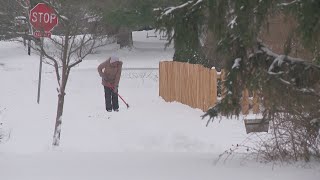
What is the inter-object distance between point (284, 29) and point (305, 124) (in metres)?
1.24

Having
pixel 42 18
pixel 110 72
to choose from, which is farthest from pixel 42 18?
pixel 110 72

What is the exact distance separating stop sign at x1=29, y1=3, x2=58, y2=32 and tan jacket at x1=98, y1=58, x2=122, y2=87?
65.2 inches

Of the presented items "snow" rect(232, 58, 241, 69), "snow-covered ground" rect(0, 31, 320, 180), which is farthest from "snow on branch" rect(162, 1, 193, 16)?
"snow-covered ground" rect(0, 31, 320, 180)

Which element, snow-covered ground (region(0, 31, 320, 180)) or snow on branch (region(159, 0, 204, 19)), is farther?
snow-covered ground (region(0, 31, 320, 180))

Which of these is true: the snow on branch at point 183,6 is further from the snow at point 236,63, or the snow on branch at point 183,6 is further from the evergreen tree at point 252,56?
the snow at point 236,63

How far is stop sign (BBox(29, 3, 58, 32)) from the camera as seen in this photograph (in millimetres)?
12367

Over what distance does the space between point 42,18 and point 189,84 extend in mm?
3825

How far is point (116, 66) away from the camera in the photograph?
47.5 feet

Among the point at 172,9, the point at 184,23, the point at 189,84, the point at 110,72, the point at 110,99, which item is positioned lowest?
the point at 110,99

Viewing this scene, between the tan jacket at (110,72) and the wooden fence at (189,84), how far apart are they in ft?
5.13

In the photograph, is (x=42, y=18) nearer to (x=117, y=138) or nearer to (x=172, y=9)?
(x=117, y=138)

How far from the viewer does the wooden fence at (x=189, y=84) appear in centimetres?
1312

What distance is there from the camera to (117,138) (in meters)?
10.5

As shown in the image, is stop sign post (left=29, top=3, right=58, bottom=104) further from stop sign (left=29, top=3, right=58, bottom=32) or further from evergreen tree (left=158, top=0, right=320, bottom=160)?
evergreen tree (left=158, top=0, right=320, bottom=160)
